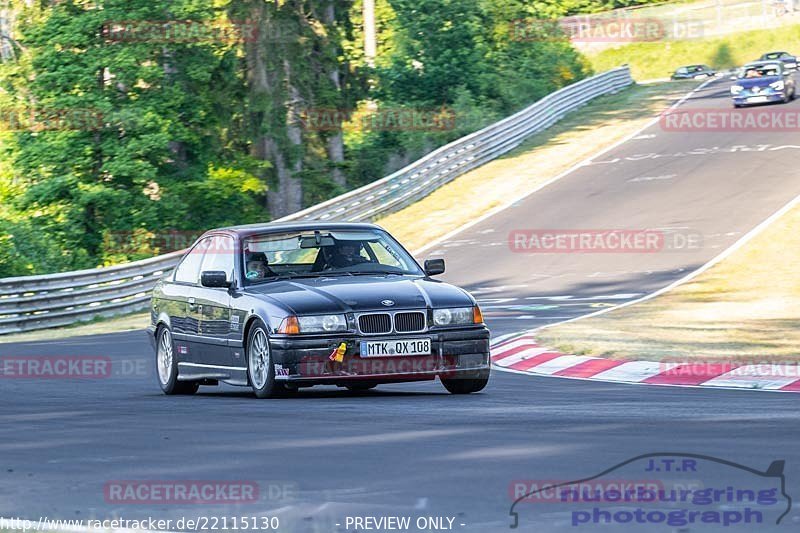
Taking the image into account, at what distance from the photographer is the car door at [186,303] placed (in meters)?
12.9

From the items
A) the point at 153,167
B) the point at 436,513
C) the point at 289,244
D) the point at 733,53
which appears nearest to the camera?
the point at 436,513

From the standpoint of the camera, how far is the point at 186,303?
43.0ft

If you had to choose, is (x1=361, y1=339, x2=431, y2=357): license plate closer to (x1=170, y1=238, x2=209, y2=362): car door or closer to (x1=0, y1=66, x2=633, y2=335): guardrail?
(x1=170, y1=238, x2=209, y2=362): car door

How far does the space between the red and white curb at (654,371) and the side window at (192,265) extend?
373cm

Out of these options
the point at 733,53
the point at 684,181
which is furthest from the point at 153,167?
the point at 733,53

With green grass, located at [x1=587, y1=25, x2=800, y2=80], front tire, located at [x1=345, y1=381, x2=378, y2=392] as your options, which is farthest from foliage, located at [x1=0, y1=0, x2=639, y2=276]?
green grass, located at [x1=587, y1=25, x2=800, y2=80]

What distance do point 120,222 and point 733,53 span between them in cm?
5460

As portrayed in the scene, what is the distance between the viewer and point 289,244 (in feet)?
40.3

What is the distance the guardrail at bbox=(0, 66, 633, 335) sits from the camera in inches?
1066

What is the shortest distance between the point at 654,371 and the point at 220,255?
4.47 meters

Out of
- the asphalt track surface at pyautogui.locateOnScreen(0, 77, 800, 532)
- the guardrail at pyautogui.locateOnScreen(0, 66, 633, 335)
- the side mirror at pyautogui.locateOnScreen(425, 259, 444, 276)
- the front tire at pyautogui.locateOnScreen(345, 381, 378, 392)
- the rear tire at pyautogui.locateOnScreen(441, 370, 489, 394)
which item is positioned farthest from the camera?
the guardrail at pyautogui.locateOnScreen(0, 66, 633, 335)

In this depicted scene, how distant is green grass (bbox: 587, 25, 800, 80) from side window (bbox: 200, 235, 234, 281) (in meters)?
71.1

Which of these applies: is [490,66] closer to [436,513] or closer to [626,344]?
[626,344]

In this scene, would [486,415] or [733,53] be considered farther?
[733,53]
